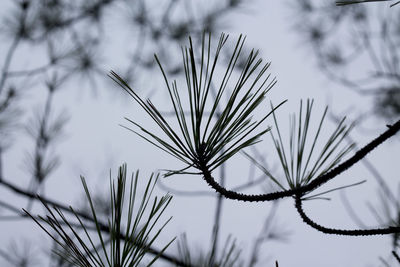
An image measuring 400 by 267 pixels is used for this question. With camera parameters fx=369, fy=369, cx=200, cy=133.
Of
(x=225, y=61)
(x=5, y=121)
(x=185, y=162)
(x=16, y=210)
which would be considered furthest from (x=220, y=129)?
(x=225, y=61)

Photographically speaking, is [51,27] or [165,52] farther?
[165,52]

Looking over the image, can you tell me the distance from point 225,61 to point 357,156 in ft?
3.47

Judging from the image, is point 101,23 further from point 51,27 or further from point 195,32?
point 195,32

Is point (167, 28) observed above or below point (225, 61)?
above

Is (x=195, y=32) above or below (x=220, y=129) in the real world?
above

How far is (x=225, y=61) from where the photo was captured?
1303 mm

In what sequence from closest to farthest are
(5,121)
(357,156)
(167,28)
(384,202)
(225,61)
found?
(357,156) < (384,202) < (5,121) < (225,61) < (167,28)

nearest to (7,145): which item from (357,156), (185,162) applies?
(185,162)

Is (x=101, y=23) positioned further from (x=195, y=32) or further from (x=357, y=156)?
(x=357, y=156)

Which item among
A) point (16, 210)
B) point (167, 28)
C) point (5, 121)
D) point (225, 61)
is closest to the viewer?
point (16, 210)

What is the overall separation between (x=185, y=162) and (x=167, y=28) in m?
1.21

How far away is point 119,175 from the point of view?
11.9 inches

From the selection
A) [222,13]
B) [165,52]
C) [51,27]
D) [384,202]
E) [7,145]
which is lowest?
[384,202]

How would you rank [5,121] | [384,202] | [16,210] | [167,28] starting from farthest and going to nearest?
[167,28] → [5,121] → [16,210] → [384,202]
